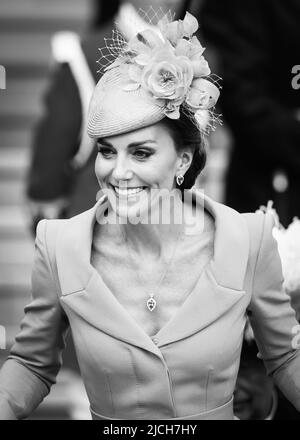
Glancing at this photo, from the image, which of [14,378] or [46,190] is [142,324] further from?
[46,190]

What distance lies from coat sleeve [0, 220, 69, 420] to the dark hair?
1.37ft

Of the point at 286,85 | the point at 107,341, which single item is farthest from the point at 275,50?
the point at 107,341

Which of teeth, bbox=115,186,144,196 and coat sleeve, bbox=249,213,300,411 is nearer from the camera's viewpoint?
teeth, bbox=115,186,144,196

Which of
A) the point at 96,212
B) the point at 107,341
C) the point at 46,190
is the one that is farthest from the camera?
the point at 46,190

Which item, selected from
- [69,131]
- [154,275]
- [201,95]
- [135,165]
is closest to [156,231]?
[154,275]

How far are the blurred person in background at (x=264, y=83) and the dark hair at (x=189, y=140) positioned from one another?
1.51m

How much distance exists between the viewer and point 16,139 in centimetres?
652

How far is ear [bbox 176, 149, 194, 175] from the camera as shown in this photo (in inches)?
114

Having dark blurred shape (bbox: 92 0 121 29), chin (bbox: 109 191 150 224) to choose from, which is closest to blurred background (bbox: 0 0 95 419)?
dark blurred shape (bbox: 92 0 121 29)

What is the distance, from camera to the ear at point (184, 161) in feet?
9.48

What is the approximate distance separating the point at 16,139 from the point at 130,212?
3.83 metres

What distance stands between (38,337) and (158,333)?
0.35 meters

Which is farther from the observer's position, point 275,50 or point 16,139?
point 16,139

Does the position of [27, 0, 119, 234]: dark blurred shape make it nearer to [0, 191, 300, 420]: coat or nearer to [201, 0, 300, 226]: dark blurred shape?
[201, 0, 300, 226]: dark blurred shape
